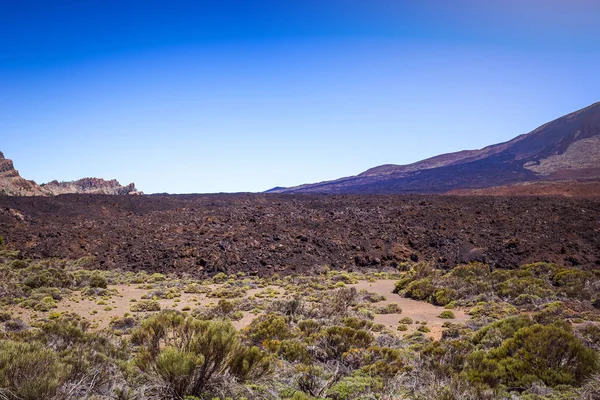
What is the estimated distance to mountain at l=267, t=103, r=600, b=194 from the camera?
58000 mm

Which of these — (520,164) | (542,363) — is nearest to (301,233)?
(542,363)

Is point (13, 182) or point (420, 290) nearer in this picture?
point (420, 290)

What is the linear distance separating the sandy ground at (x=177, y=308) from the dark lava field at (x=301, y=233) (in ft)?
19.5

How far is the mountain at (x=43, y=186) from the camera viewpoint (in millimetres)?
43938

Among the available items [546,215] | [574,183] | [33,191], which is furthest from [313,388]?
[33,191]

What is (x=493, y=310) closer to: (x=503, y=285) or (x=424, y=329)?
(x=424, y=329)

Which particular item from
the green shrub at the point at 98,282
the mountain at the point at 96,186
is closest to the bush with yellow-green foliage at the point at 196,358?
the green shrub at the point at 98,282

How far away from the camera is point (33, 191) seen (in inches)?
1884

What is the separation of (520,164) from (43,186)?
8404 centimetres

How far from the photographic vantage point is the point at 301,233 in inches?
1109

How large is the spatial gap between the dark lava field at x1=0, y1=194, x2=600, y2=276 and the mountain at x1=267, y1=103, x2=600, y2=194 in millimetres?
26332

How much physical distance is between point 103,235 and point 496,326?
86.9 feet

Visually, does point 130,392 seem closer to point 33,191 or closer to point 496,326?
point 496,326

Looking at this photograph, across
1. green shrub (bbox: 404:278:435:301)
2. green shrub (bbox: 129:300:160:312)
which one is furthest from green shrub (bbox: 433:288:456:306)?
green shrub (bbox: 129:300:160:312)
